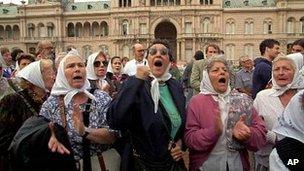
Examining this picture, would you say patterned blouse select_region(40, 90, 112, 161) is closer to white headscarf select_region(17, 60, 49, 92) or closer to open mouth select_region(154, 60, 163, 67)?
white headscarf select_region(17, 60, 49, 92)

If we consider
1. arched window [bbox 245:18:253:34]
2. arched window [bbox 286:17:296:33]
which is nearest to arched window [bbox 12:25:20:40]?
arched window [bbox 245:18:253:34]

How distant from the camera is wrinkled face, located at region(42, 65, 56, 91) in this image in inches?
193

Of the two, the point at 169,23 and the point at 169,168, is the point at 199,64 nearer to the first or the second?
the point at 169,168

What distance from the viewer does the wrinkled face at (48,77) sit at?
4.90 metres

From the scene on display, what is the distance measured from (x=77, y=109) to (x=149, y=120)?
2.32ft

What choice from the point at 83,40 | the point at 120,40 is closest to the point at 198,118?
the point at 120,40

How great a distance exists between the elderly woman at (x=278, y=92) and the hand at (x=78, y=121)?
2166 mm

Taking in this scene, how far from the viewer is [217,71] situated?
4.67m

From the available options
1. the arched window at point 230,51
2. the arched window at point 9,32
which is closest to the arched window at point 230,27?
the arched window at point 230,51

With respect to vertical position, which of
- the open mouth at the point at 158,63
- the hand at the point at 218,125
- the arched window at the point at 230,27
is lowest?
the hand at the point at 218,125

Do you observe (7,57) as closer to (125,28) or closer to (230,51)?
(125,28)

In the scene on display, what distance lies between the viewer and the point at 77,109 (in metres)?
4.29

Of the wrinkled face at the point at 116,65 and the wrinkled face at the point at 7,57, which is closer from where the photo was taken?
the wrinkled face at the point at 116,65

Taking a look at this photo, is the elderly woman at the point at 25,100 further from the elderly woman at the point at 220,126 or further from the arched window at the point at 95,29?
the arched window at the point at 95,29
